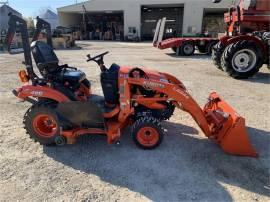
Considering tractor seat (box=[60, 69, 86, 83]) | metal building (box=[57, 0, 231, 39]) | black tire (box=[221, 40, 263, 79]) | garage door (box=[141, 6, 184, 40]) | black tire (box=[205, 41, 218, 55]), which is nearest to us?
tractor seat (box=[60, 69, 86, 83])

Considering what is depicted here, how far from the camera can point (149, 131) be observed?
3984 millimetres

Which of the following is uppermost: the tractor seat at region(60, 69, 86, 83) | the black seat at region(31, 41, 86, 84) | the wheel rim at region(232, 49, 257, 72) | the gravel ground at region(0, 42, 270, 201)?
the black seat at region(31, 41, 86, 84)

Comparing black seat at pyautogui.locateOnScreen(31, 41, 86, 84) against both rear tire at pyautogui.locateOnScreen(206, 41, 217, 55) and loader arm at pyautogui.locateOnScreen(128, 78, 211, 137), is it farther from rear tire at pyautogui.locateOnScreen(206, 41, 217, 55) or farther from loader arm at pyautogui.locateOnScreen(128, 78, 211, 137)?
rear tire at pyautogui.locateOnScreen(206, 41, 217, 55)

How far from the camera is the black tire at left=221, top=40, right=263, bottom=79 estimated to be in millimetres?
8375

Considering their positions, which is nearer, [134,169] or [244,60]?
[134,169]

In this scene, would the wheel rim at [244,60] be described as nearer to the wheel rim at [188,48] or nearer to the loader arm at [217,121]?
the loader arm at [217,121]

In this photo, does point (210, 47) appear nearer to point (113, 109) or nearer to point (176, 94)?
point (176, 94)

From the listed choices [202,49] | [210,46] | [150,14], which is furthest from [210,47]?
[150,14]

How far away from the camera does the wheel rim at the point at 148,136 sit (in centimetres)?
397

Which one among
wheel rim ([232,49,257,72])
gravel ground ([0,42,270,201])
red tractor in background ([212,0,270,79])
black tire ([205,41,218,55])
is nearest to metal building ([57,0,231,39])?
black tire ([205,41,218,55])

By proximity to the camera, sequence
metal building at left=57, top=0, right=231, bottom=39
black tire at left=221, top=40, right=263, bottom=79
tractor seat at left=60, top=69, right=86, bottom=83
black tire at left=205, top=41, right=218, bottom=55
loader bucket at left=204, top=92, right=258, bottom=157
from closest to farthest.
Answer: loader bucket at left=204, top=92, right=258, bottom=157
tractor seat at left=60, top=69, right=86, bottom=83
black tire at left=221, top=40, right=263, bottom=79
black tire at left=205, top=41, right=218, bottom=55
metal building at left=57, top=0, right=231, bottom=39

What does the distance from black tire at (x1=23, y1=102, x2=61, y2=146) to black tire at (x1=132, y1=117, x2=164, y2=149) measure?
1.13 meters

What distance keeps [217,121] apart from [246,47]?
5.20m

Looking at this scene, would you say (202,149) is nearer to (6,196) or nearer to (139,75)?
(139,75)
